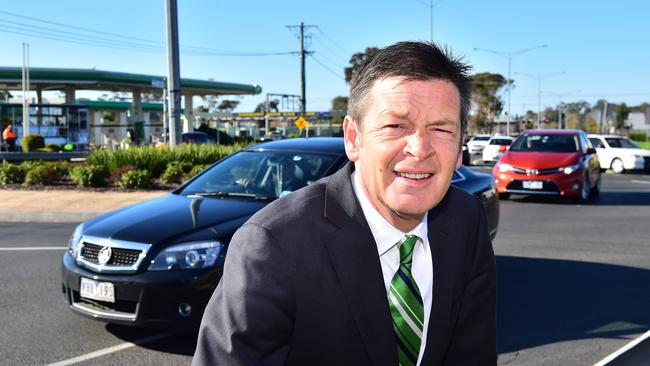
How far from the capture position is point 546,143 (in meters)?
15.1

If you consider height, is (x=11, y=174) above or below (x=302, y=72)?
below

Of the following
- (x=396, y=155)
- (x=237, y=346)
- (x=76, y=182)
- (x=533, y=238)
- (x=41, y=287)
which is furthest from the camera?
(x=76, y=182)

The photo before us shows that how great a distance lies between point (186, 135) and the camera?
37625 mm

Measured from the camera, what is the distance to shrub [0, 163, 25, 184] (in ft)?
55.3

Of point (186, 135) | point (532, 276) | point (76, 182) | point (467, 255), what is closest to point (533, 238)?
point (532, 276)

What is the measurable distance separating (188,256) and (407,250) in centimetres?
317

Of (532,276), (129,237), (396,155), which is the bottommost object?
(532,276)

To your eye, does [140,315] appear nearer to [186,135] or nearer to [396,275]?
[396,275]

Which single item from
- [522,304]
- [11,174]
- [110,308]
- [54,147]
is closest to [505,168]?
[522,304]

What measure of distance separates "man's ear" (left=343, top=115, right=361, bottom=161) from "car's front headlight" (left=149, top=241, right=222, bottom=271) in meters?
3.00

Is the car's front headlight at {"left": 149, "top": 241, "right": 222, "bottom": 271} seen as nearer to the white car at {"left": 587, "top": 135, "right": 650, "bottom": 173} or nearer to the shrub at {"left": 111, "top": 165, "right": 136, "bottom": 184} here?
the shrub at {"left": 111, "top": 165, "right": 136, "bottom": 184}

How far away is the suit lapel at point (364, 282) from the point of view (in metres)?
1.66

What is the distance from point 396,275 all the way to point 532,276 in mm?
5956

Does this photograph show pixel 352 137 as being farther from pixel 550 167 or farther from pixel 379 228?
pixel 550 167
